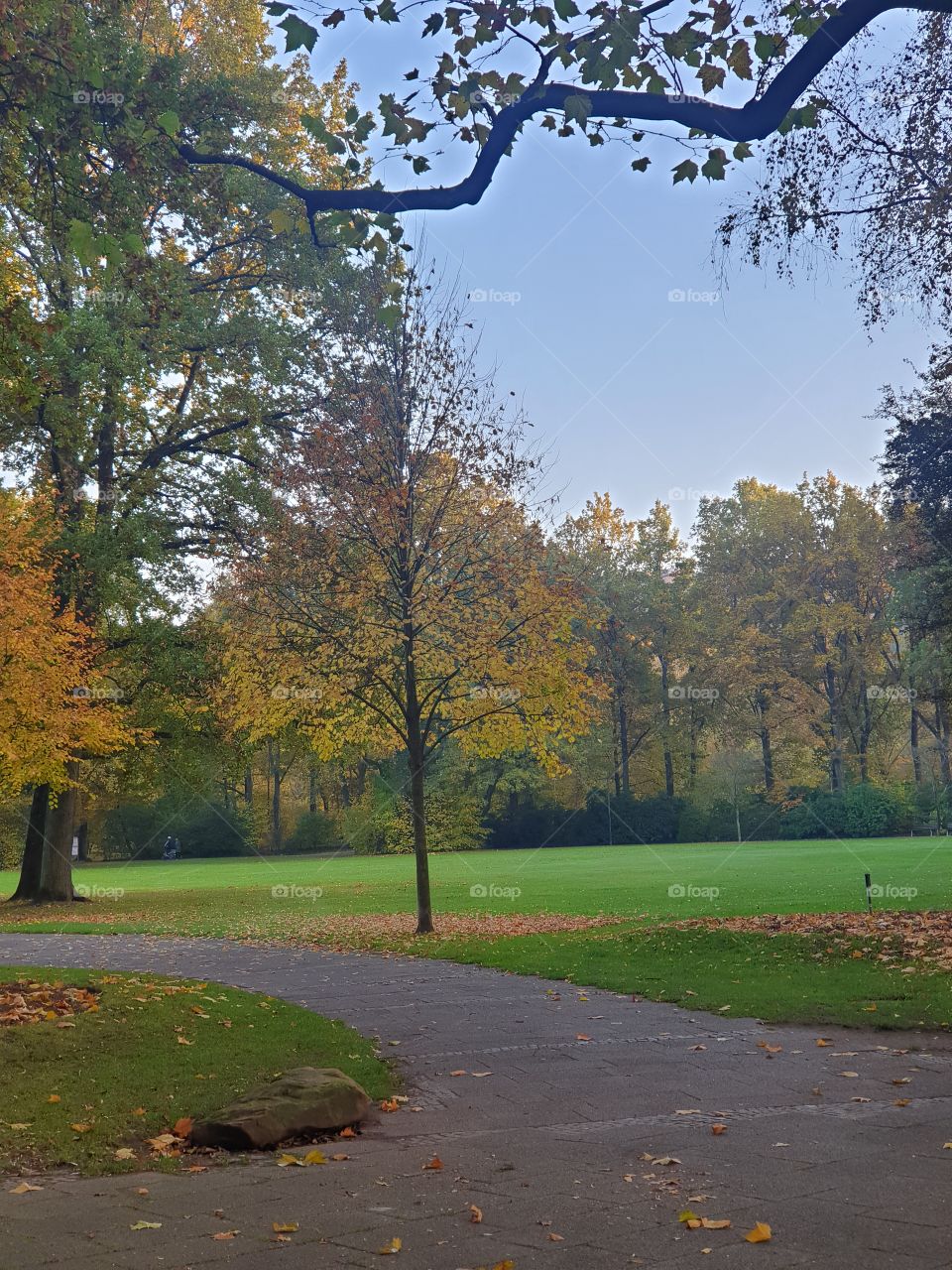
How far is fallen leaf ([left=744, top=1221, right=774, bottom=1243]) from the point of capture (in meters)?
4.37

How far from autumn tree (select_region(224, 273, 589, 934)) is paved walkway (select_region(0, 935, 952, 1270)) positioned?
34.3 feet

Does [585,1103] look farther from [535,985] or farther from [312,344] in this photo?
[312,344]

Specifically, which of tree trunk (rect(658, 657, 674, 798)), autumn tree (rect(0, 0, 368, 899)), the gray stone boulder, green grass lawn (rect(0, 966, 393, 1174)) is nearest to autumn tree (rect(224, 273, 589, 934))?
autumn tree (rect(0, 0, 368, 899))

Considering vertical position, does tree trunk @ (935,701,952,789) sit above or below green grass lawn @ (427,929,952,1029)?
above

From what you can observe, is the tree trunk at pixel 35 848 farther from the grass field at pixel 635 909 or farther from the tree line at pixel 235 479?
the grass field at pixel 635 909

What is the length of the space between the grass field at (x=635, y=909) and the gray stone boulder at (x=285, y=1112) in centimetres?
511

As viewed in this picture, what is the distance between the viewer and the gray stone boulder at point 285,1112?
244 inches

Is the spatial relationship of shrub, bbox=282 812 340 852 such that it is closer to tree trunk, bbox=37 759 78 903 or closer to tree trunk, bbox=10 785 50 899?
tree trunk, bbox=10 785 50 899

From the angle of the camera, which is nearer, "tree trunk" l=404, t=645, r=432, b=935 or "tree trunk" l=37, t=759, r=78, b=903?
"tree trunk" l=404, t=645, r=432, b=935

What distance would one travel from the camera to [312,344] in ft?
78.1

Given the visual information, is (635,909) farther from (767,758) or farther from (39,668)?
(767,758)

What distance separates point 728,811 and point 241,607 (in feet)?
125

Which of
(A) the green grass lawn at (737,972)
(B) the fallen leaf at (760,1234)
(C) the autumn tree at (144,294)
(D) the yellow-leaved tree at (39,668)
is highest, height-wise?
(C) the autumn tree at (144,294)

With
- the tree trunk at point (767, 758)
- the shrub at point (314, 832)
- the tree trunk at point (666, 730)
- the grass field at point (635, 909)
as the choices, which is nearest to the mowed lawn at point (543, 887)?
the grass field at point (635, 909)
